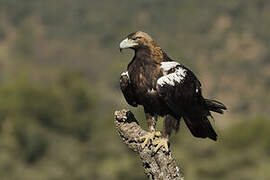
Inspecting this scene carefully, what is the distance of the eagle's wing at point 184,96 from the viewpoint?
7.98 meters

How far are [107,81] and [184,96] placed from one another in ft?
270

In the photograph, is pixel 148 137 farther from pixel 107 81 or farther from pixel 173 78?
pixel 107 81

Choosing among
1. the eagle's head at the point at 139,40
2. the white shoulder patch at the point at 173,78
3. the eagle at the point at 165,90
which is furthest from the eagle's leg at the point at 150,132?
the eagle's head at the point at 139,40

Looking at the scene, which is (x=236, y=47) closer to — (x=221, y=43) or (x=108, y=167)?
(x=221, y=43)

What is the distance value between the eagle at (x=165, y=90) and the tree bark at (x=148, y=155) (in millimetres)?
377

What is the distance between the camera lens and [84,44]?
103250mm

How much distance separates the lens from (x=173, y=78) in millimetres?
7977

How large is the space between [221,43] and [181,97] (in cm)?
8398

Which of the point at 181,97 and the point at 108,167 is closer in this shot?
the point at 181,97

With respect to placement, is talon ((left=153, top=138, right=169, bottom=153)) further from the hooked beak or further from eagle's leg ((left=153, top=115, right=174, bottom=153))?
the hooked beak

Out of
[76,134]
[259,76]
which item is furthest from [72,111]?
[259,76]

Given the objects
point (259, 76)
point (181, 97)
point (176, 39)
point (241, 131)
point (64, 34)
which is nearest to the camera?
point (181, 97)

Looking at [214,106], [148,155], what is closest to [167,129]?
[214,106]

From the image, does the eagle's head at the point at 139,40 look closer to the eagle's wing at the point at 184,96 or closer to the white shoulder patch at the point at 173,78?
the eagle's wing at the point at 184,96
